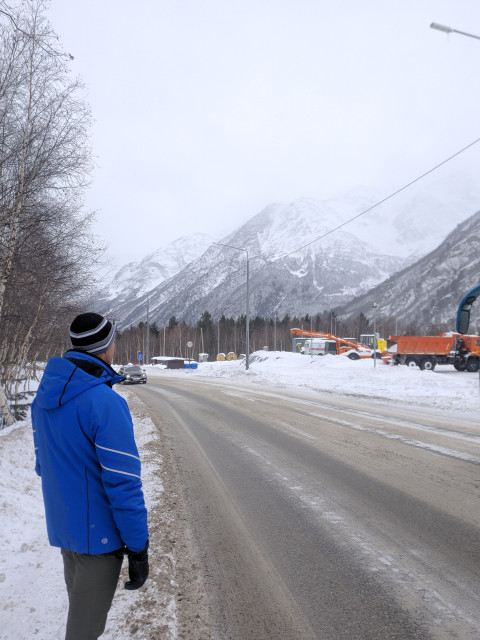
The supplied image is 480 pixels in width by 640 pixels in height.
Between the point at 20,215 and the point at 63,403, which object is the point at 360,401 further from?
the point at 63,403

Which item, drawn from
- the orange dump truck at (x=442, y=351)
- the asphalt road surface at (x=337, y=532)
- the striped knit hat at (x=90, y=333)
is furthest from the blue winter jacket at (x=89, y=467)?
the orange dump truck at (x=442, y=351)

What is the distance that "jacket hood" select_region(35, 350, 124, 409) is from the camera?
217cm

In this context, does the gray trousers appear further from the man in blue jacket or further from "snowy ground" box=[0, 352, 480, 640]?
"snowy ground" box=[0, 352, 480, 640]

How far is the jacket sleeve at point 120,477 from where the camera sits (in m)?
2.14

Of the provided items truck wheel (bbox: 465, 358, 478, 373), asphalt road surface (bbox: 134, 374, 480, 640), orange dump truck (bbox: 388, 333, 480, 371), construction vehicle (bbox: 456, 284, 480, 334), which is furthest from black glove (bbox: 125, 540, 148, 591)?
truck wheel (bbox: 465, 358, 478, 373)

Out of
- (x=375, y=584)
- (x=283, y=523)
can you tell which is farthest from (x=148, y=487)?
(x=375, y=584)

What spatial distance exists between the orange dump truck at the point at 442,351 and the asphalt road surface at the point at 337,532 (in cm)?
2573

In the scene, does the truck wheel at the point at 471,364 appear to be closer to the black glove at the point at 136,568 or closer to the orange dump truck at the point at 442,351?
the orange dump truck at the point at 442,351

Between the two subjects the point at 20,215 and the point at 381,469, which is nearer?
the point at 381,469

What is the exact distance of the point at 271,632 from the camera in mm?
3002

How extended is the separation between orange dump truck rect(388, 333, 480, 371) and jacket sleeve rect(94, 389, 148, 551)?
34.2m

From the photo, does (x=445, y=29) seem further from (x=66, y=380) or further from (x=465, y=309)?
(x=66, y=380)

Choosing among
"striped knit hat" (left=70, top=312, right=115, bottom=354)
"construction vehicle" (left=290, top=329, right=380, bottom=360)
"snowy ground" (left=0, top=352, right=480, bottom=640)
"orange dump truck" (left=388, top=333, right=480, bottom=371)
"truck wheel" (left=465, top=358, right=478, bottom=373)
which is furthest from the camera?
"construction vehicle" (left=290, top=329, right=380, bottom=360)

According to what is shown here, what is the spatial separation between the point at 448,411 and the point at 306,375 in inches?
613
